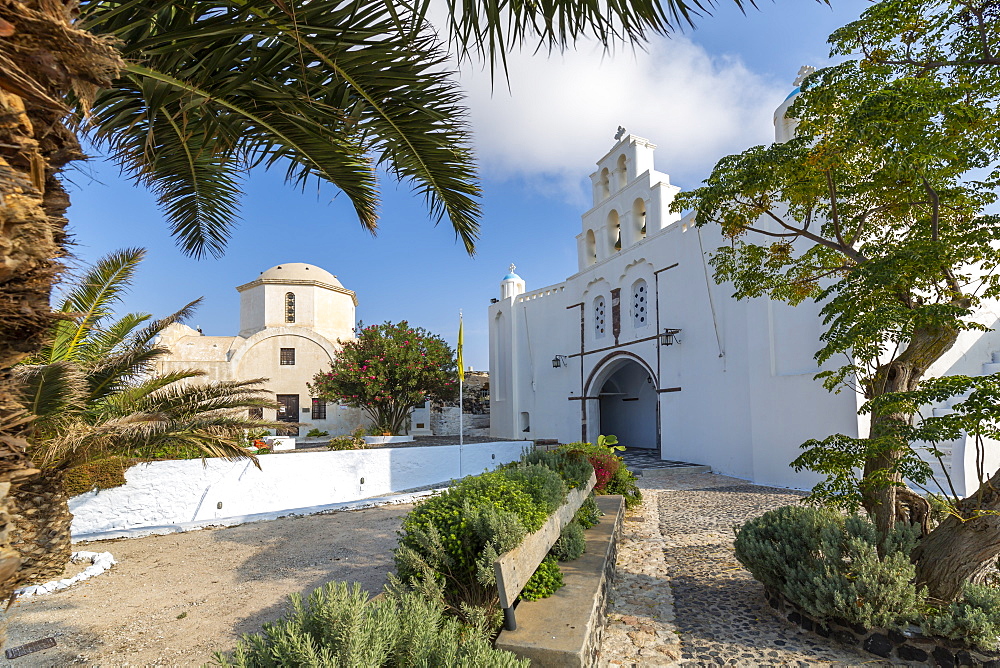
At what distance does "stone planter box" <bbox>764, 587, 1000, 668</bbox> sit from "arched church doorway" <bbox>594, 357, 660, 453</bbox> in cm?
1512

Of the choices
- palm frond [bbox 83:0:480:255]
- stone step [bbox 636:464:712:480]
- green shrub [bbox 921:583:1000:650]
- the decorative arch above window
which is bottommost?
stone step [bbox 636:464:712:480]

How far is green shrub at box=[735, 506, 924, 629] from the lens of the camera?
3.72 metres

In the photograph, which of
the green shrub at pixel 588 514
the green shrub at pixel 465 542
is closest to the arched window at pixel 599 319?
the green shrub at pixel 588 514

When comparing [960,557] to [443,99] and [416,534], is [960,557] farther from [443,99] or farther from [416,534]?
[443,99]

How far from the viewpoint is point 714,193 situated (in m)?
5.10

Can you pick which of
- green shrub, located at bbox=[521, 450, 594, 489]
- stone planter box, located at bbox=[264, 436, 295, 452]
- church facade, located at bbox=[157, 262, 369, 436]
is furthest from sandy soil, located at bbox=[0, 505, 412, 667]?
church facade, located at bbox=[157, 262, 369, 436]

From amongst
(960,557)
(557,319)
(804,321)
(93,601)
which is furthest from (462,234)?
(557,319)

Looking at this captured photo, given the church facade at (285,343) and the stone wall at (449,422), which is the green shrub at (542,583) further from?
the stone wall at (449,422)

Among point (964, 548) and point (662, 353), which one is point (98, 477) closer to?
point (964, 548)

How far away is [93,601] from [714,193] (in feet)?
22.5

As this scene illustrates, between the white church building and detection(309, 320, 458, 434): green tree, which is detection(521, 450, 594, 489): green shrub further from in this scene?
detection(309, 320, 458, 434): green tree

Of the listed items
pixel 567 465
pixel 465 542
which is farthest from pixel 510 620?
pixel 567 465

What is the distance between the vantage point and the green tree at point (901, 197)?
3721mm

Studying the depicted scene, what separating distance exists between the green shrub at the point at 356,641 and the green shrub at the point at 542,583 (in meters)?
1.26
